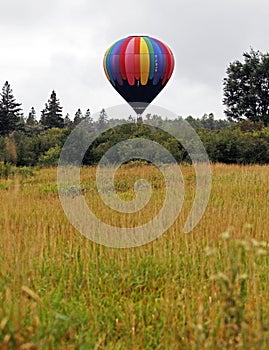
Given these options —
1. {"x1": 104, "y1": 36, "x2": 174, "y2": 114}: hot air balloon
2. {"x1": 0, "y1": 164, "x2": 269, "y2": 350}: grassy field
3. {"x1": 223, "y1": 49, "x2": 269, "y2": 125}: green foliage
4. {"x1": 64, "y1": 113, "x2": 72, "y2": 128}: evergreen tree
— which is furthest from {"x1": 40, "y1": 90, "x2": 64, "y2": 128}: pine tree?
{"x1": 0, "y1": 164, "x2": 269, "y2": 350}: grassy field

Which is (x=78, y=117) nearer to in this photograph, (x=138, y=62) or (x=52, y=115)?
(x=52, y=115)

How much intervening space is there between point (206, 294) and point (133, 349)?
87cm

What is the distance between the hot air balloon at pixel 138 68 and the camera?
2003cm

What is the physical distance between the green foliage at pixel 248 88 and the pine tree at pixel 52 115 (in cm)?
1625

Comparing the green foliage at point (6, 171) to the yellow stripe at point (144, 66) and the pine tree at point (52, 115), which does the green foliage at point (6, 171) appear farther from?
the pine tree at point (52, 115)

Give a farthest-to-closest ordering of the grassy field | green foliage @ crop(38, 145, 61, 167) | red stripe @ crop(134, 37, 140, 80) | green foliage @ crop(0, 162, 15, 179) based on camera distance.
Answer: red stripe @ crop(134, 37, 140, 80) → green foliage @ crop(38, 145, 61, 167) → green foliage @ crop(0, 162, 15, 179) → the grassy field

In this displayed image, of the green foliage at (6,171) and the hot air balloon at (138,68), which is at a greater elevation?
the hot air balloon at (138,68)

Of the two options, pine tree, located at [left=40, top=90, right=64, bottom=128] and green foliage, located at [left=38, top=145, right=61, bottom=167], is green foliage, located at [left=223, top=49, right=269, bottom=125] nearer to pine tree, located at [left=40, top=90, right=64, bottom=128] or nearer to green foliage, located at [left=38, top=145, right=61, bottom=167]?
pine tree, located at [left=40, top=90, right=64, bottom=128]

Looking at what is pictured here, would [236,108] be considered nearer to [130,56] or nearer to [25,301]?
[130,56]

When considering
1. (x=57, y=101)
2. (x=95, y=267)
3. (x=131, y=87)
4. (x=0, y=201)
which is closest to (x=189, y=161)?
(x=131, y=87)

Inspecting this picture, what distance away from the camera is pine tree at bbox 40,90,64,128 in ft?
151

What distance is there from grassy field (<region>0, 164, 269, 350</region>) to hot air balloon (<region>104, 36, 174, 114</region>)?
14.5 m

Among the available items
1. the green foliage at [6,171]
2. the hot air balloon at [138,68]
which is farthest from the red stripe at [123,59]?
the green foliage at [6,171]

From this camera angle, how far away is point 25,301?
2.75 meters
